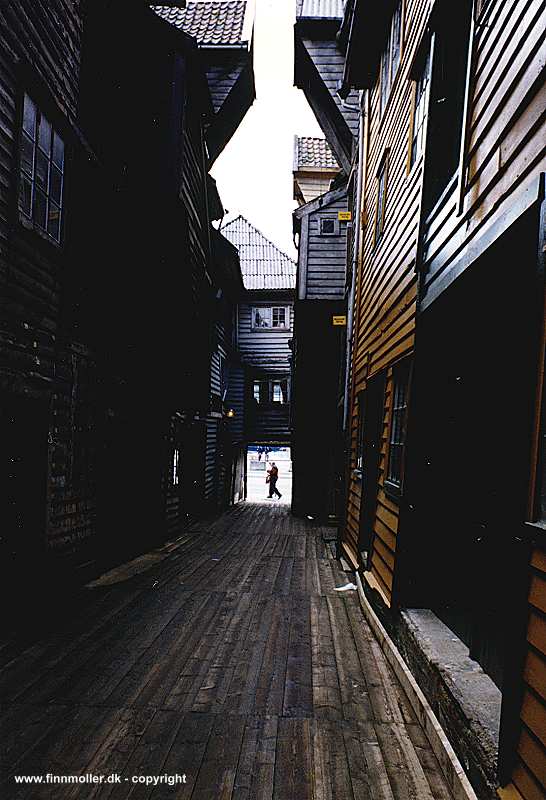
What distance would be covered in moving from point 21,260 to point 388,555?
456cm

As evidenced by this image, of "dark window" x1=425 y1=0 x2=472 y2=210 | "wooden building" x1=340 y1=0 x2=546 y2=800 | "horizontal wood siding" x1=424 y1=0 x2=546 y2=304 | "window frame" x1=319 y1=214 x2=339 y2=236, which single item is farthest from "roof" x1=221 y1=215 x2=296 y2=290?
"horizontal wood siding" x1=424 y1=0 x2=546 y2=304

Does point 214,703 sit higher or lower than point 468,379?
lower

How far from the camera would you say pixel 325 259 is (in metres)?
16.0

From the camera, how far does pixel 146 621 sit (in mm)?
6508

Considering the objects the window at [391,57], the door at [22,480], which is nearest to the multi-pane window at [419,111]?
the window at [391,57]

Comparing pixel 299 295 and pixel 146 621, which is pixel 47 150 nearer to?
pixel 146 621

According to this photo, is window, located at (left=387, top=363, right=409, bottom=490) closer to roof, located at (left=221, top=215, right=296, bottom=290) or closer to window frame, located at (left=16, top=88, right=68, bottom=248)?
window frame, located at (left=16, top=88, right=68, bottom=248)

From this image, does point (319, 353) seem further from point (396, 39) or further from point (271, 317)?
point (396, 39)

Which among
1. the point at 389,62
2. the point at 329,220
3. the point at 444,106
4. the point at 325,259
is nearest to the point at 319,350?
the point at 325,259

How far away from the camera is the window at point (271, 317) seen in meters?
27.7

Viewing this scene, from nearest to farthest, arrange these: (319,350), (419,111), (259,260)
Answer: (419,111), (319,350), (259,260)

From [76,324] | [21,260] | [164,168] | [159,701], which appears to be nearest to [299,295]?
[164,168]

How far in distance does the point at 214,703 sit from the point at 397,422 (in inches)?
132

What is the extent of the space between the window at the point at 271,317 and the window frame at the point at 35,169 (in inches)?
788
